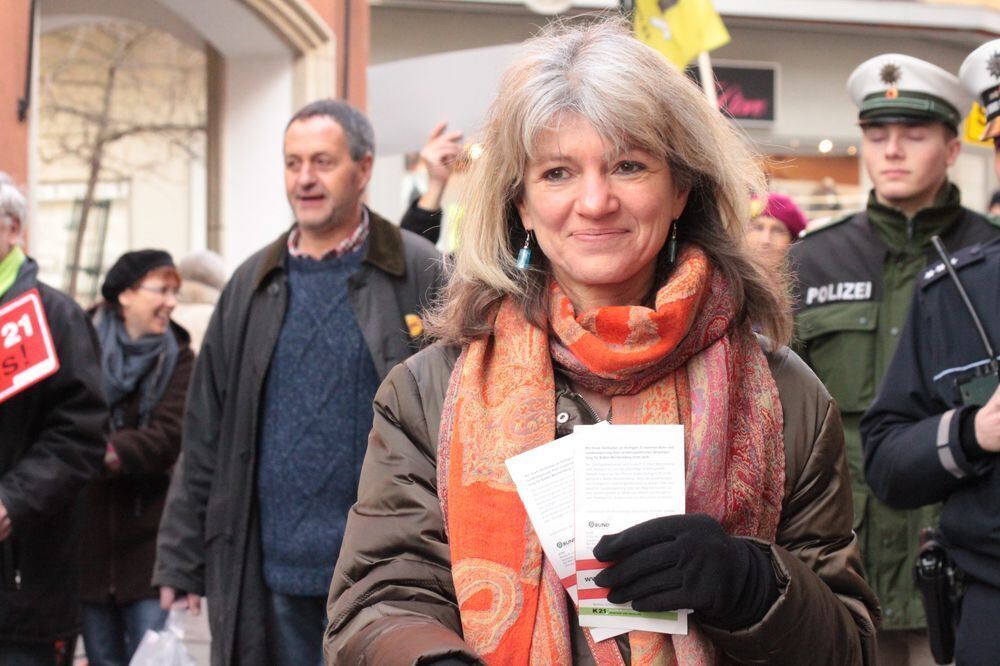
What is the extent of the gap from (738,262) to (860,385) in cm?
207

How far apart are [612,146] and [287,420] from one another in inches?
92.0

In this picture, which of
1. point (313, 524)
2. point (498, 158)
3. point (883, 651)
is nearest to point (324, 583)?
point (313, 524)

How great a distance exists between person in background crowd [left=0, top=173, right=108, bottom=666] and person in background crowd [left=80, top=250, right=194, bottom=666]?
4.57ft

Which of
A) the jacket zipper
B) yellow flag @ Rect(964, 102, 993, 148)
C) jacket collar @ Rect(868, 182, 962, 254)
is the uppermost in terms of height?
yellow flag @ Rect(964, 102, 993, 148)

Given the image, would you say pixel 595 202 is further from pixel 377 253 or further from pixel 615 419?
pixel 377 253

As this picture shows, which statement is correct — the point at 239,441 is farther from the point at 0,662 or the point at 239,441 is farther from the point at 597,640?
the point at 597,640

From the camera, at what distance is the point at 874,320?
15.5ft

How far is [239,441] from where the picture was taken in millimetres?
4676

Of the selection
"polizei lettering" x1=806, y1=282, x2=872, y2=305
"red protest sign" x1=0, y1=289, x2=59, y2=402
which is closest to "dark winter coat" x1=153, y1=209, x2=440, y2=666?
"red protest sign" x1=0, y1=289, x2=59, y2=402

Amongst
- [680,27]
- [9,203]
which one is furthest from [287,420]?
[680,27]

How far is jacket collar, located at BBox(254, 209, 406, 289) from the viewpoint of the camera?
15.8 ft

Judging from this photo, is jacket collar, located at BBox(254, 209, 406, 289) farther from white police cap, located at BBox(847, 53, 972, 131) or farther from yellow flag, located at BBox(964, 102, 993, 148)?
yellow flag, located at BBox(964, 102, 993, 148)

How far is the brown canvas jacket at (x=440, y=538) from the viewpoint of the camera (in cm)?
249

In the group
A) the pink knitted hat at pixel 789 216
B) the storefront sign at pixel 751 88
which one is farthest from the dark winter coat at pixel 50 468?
the storefront sign at pixel 751 88
